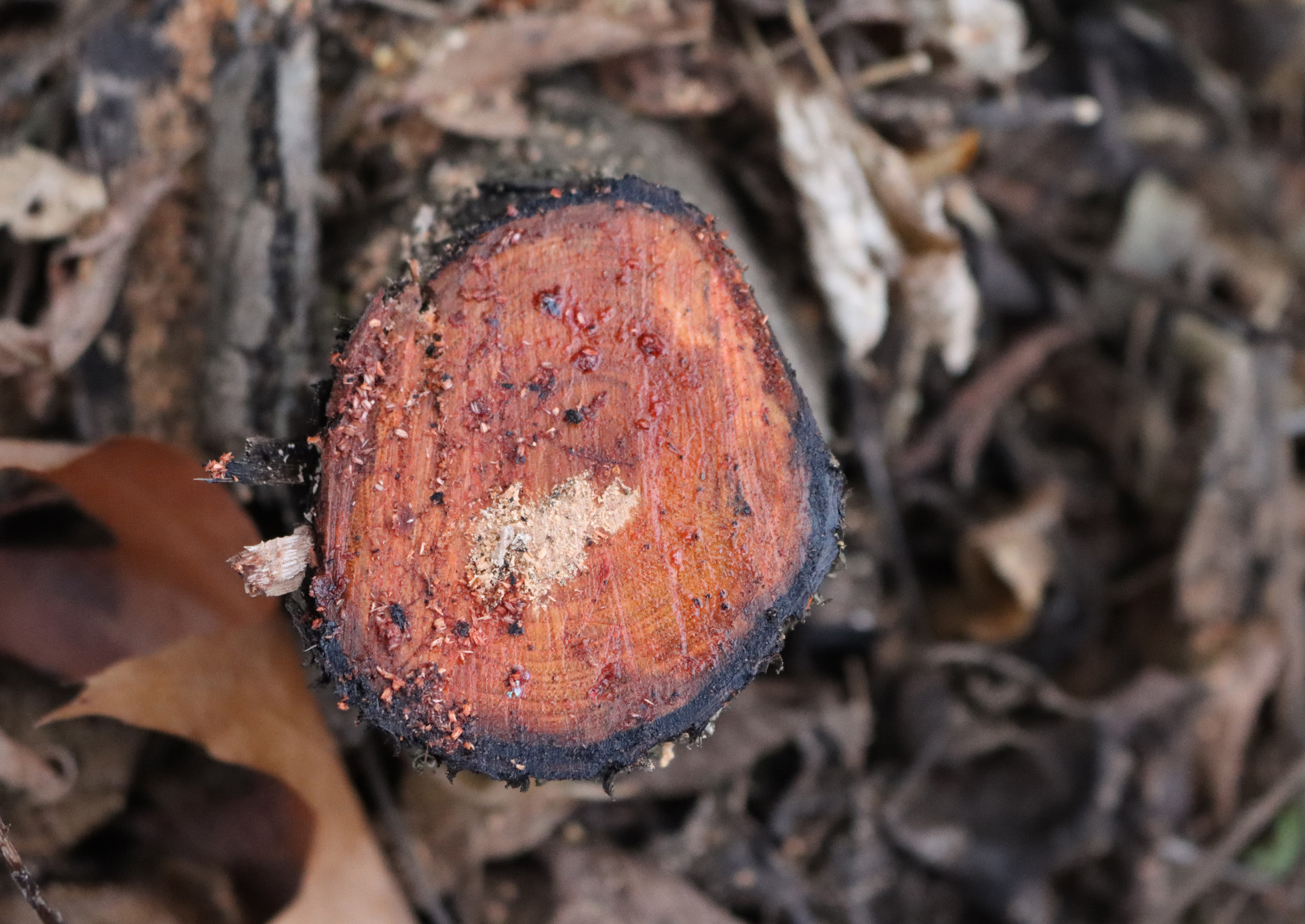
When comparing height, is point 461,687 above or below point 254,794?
above

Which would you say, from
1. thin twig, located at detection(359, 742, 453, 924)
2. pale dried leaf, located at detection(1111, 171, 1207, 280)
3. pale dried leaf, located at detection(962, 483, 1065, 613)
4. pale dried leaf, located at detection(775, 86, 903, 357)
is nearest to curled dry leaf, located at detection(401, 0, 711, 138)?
pale dried leaf, located at detection(775, 86, 903, 357)

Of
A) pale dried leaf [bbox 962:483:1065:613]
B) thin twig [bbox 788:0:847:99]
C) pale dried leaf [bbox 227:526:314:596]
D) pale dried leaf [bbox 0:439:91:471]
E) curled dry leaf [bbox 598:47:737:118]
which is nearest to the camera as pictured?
pale dried leaf [bbox 227:526:314:596]

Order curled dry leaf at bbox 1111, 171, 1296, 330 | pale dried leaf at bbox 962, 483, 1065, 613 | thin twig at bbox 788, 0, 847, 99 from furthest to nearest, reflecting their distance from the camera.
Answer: curled dry leaf at bbox 1111, 171, 1296, 330 → pale dried leaf at bbox 962, 483, 1065, 613 → thin twig at bbox 788, 0, 847, 99

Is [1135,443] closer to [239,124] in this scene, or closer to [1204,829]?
[1204,829]

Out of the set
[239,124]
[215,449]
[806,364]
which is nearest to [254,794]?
[215,449]

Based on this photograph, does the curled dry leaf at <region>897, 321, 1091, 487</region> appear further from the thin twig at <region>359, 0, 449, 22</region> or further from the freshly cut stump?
the thin twig at <region>359, 0, 449, 22</region>

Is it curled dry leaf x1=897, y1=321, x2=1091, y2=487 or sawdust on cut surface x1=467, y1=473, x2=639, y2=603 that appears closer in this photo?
sawdust on cut surface x1=467, y1=473, x2=639, y2=603

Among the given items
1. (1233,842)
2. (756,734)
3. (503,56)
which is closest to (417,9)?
(503,56)
